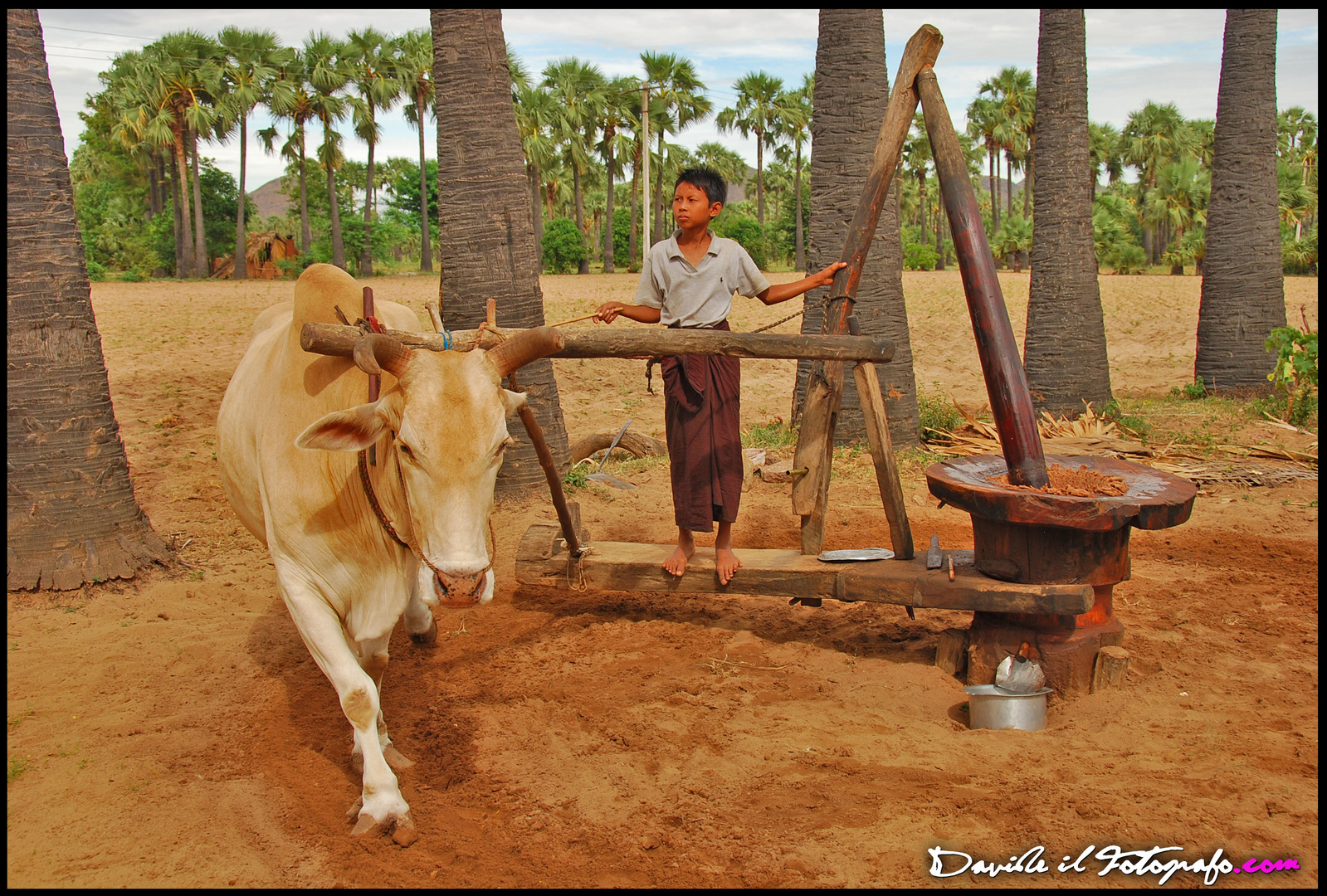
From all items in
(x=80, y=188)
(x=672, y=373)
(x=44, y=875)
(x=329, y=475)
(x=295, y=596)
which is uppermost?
(x=80, y=188)

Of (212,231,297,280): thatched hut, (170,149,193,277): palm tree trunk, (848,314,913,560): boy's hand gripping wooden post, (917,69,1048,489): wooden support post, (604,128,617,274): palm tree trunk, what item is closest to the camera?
(917,69,1048,489): wooden support post

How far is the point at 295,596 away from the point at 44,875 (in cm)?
118

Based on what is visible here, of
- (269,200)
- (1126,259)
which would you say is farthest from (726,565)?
(269,200)

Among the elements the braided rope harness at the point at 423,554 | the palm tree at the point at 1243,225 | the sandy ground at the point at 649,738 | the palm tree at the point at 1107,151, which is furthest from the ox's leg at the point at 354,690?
the palm tree at the point at 1107,151

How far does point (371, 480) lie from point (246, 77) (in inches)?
1546

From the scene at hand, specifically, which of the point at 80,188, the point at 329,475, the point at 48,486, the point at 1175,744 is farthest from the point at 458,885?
the point at 80,188

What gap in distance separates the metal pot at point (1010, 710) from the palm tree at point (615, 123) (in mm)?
37291

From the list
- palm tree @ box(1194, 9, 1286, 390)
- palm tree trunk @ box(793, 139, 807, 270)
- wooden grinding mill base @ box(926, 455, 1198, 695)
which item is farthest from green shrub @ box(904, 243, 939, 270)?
wooden grinding mill base @ box(926, 455, 1198, 695)

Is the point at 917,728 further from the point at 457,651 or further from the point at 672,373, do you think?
the point at 457,651

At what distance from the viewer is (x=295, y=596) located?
3.59 meters

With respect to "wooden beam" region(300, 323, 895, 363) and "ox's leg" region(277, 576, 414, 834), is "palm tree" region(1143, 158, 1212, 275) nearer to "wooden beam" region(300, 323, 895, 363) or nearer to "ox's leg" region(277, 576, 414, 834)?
"wooden beam" region(300, 323, 895, 363)

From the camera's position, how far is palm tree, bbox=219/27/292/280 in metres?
36.0

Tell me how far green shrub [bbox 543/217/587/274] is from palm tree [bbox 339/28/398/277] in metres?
7.49

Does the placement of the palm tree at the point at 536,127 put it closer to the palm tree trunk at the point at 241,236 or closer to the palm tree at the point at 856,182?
the palm tree trunk at the point at 241,236
